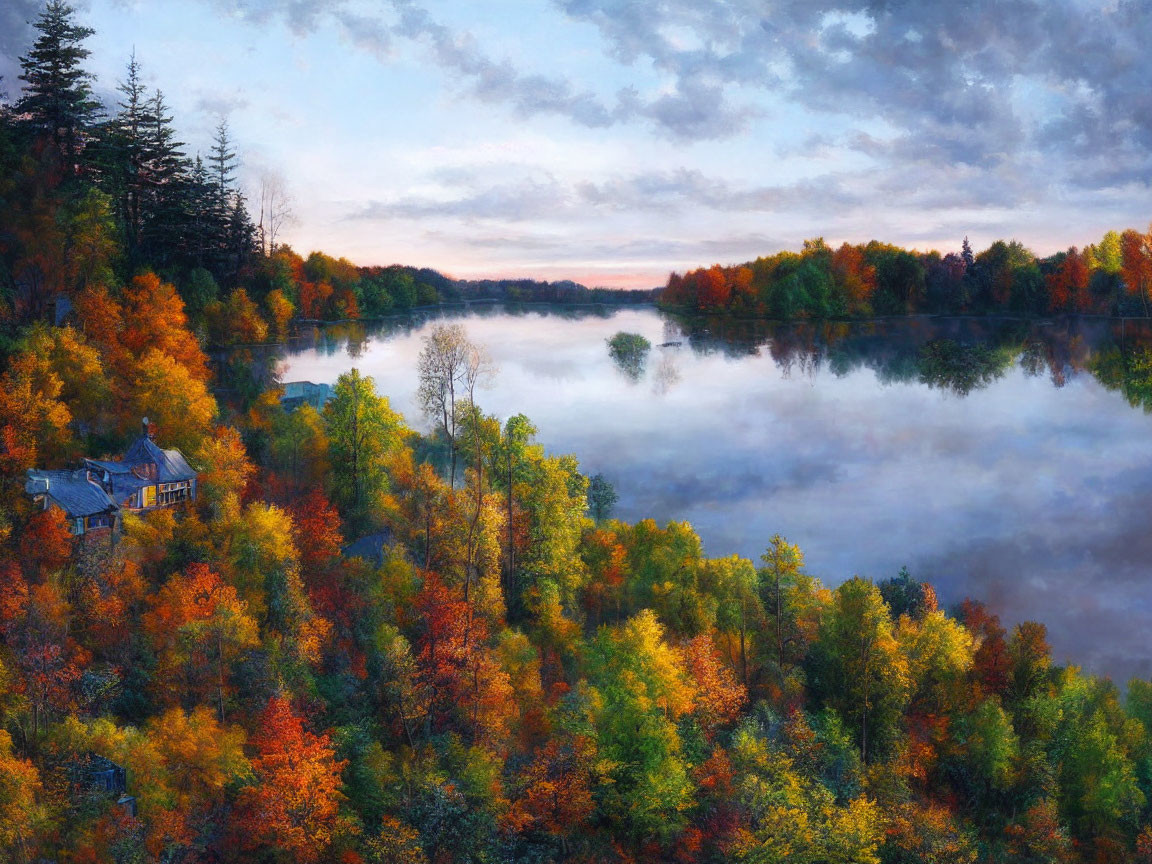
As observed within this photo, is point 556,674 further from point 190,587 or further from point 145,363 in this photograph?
point 145,363


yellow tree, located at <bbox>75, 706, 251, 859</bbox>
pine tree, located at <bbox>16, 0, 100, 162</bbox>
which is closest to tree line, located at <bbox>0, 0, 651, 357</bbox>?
pine tree, located at <bbox>16, 0, 100, 162</bbox>

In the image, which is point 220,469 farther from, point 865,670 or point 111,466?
point 865,670

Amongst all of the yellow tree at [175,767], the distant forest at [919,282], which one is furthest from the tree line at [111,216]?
the distant forest at [919,282]

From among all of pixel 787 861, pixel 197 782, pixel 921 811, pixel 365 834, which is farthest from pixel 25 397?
pixel 921 811

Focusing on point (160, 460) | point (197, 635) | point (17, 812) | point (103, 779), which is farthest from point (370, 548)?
point (17, 812)

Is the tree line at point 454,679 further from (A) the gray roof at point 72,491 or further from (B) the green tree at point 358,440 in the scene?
(A) the gray roof at point 72,491

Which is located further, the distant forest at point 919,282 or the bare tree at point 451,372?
the distant forest at point 919,282

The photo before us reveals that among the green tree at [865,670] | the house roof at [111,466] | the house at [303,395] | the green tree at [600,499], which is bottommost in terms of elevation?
the green tree at [865,670]
